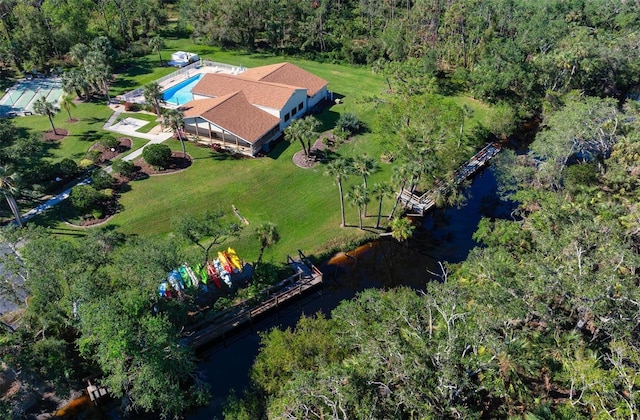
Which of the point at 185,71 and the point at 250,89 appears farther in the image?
the point at 185,71

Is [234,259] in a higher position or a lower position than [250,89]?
lower

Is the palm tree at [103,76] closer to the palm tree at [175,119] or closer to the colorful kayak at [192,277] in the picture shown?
the palm tree at [175,119]

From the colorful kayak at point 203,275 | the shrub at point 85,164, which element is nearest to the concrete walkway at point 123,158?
the shrub at point 85,164

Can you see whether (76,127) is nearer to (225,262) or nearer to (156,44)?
(156,44)

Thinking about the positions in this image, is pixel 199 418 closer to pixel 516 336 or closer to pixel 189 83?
pixel 516 336

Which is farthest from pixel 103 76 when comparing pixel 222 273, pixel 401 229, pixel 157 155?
pixel 401 229

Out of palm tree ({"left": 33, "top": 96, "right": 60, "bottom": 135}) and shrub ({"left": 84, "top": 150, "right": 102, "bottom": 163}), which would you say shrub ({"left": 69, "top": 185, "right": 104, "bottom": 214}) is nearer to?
shrub ({"left": 84, "top": 150, "right": 102, "bottom": 163})
